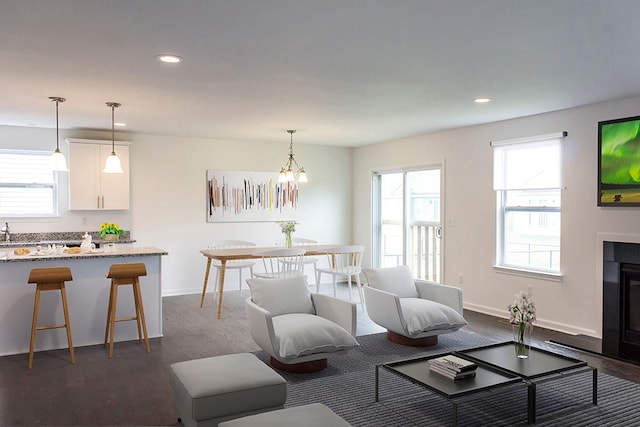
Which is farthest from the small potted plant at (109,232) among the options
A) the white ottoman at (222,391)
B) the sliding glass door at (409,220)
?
the sliding glass door at (409,220)

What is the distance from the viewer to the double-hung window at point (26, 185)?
6.64 meters

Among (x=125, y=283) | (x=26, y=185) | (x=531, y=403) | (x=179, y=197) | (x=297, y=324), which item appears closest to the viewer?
(x=531, y=403)

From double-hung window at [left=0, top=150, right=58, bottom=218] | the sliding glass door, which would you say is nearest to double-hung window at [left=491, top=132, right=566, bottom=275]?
the sliding glass door

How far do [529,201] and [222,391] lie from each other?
175 inches

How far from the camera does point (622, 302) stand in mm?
4699

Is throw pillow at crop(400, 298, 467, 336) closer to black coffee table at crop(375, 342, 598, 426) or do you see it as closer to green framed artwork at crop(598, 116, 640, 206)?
black coffee table at crop(375, 342, 598, 426)

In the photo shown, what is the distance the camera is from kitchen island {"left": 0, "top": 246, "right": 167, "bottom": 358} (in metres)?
4.63

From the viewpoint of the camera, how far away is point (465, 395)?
2.96 metres

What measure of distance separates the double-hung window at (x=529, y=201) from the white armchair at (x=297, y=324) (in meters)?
2.72

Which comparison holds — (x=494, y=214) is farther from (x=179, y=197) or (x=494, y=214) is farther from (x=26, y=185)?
(x=26, y=185)

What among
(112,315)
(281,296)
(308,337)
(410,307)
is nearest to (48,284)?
(112,315)

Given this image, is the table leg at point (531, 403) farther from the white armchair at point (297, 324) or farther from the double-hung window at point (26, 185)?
the double-hung window at point (26, 185)

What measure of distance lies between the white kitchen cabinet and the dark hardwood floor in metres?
1.94

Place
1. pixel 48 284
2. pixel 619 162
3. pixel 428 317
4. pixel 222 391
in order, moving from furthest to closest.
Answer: pixel 619 162 < pixel 428 317 < pixel 48 284 < pixel 222 391
